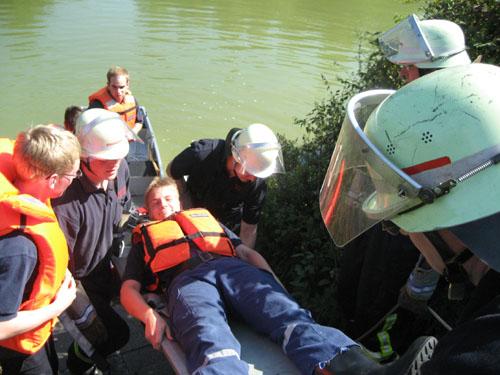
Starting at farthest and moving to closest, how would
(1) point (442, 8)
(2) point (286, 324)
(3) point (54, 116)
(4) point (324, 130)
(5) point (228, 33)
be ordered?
(5) point (228, 33)
(3) point (54, 116)
(4) point (324, 130)
(1) point (442, 8)
(2) point (286, 324)

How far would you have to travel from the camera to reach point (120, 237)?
11.6 ft

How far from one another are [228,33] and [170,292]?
1452 centimetres

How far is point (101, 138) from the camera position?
315 cm

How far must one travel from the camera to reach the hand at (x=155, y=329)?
2.81 meters

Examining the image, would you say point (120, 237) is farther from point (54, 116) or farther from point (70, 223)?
point (54, 116)

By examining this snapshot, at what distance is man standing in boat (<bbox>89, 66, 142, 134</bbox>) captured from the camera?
6980 millimetres

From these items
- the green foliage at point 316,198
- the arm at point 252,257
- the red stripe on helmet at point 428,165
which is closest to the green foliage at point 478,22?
the green foliage at point 316,198

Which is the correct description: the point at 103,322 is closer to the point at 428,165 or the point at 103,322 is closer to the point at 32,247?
the point at 32,247

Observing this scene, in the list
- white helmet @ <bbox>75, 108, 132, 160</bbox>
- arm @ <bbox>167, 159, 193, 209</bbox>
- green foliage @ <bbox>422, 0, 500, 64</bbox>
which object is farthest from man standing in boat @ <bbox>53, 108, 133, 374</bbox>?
green foliage @ <bbox>422, 0, 500, 64</bbox>

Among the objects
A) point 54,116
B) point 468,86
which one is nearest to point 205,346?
point 468,86

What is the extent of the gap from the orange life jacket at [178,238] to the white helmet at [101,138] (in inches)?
23.2

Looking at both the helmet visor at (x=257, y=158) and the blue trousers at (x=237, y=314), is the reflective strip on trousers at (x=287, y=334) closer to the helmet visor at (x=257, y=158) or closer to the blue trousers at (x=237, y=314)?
the blue trousers at (x=237, y=314)

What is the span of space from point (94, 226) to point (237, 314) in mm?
1112

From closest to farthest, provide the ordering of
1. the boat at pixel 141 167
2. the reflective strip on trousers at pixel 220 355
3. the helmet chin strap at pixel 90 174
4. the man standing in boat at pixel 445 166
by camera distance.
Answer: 1. the man standing in boat at pixel 445 166
2. the reflective strip on trousers at pixel 220 355
3. the helmet chin strap at pixel 90 174
4. the boat at pixel 141 167
